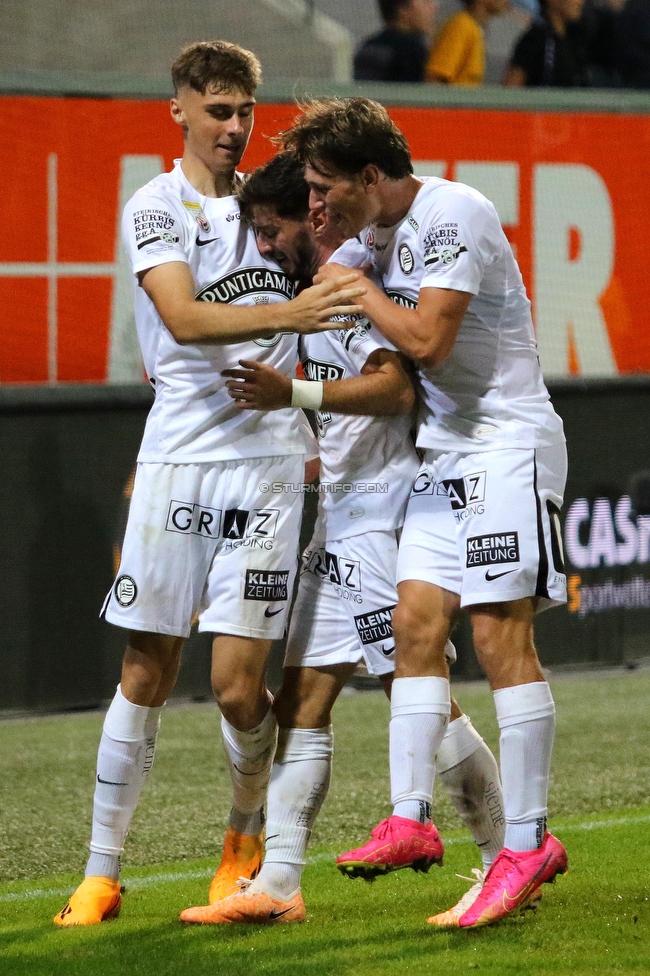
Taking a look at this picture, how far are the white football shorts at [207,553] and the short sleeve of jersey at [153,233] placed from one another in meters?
0.56

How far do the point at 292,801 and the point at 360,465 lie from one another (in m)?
0.92

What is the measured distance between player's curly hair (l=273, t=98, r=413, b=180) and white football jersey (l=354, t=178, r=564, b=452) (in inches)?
5.6

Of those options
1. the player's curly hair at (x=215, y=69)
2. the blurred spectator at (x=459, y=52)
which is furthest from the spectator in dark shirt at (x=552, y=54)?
the player's curly hair at (x=215, y=69)

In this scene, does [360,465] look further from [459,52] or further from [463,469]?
[459,52]

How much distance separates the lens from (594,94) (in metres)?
9.31

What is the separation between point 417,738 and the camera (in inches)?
140

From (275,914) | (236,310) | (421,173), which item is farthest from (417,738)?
(421,173)

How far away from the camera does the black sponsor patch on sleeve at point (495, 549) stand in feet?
11.5

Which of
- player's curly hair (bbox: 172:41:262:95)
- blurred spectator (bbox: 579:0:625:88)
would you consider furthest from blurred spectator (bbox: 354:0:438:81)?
player's curly hair (bbox: 172:41:262:95)

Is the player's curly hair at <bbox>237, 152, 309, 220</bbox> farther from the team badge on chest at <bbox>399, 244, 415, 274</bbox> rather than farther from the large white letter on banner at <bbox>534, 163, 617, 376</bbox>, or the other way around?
the large white letter on banner at <bbox>534, 163, 617, 376</bbox>

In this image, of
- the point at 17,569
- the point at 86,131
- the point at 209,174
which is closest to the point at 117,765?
the point at 209,174

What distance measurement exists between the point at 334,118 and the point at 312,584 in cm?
124

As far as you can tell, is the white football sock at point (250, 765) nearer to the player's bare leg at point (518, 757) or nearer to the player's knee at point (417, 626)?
the player's knee at point (417, 626)

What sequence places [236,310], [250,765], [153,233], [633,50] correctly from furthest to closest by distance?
[633,50], [250,765], [153,233], [236,310]
